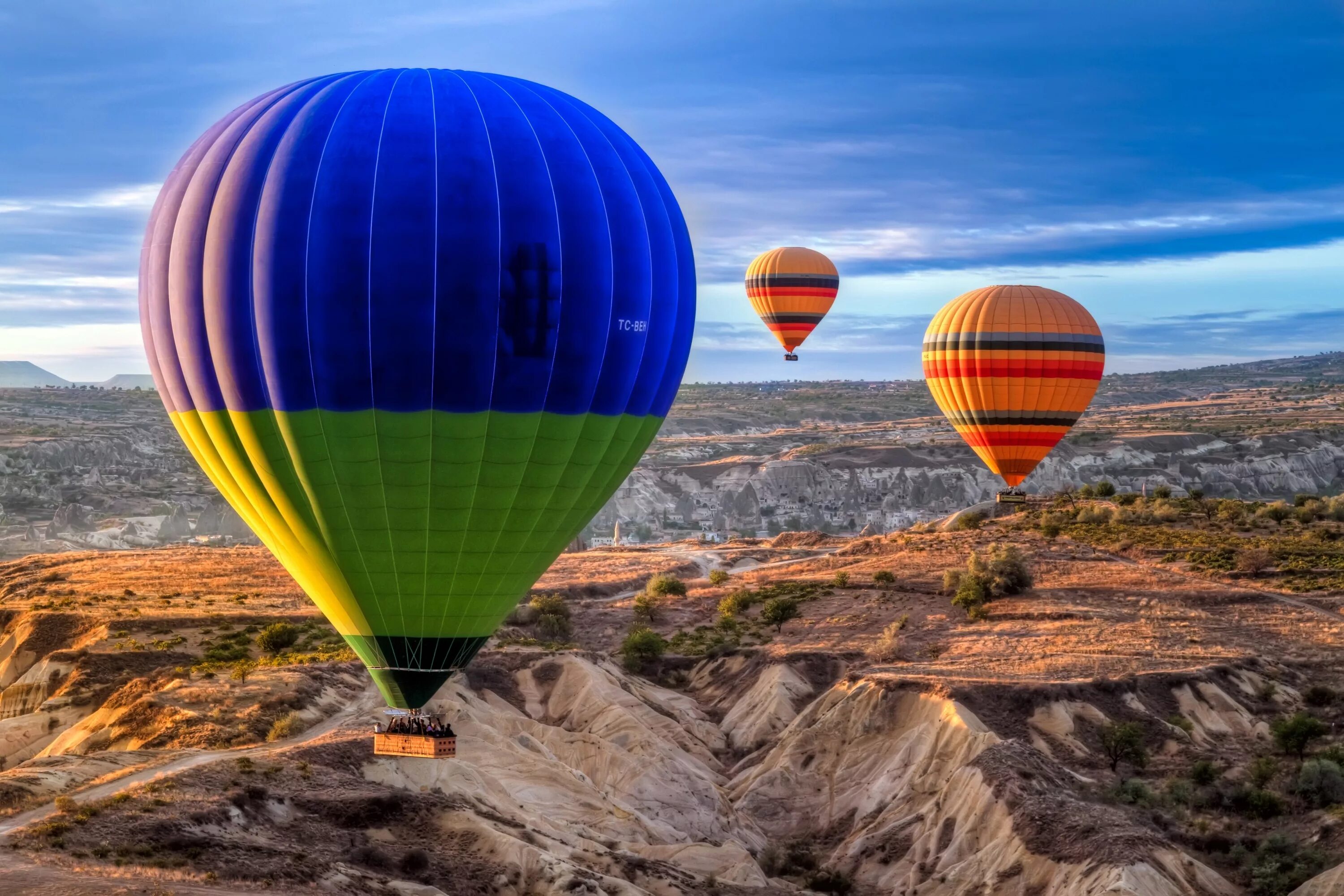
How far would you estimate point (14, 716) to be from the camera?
48.0 m

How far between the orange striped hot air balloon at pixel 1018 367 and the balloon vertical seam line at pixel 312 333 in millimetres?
41597

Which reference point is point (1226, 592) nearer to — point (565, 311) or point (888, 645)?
point (888, 645)

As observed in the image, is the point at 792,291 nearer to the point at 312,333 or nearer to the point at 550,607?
the point at 550,607

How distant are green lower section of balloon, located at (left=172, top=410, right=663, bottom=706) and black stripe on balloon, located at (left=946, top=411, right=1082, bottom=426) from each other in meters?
38.8

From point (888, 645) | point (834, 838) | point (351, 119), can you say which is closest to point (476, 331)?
point (351, 119)

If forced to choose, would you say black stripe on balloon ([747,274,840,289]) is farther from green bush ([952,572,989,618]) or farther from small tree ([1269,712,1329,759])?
small tree ([1269,712,1329,759])

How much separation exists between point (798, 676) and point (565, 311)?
2967 cm

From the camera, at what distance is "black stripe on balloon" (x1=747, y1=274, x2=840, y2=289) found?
92.5 m

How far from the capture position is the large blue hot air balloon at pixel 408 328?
1144 inches

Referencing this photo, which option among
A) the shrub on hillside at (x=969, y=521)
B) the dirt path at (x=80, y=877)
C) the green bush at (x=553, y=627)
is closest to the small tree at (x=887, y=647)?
the green bush at (x=553, y=627)

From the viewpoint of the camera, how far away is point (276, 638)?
54656 mm

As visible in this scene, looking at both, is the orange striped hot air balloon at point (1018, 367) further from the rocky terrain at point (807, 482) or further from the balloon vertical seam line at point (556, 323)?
the rocky terrain at point (807, 482)

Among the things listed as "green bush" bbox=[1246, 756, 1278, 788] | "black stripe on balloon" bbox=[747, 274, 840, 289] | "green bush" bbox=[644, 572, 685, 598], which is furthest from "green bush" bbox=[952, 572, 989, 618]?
"black stripe on balloon" bbox=[747, 274, 840, 289]

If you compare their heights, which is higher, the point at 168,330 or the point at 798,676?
the point at 168,330
